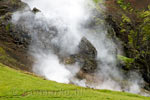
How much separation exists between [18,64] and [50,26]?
15016 millimetres

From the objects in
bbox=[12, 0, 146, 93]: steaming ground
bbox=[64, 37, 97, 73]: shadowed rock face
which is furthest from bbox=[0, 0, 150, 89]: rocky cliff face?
bbox=[12, 0, 146, 93]: steaming ground

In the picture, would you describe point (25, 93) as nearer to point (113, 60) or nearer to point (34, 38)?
point (34, 38)

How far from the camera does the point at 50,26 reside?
41031 mm

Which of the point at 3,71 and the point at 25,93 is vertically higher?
the point at 3,71

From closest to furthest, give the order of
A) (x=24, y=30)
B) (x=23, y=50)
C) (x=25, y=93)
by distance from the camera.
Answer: (x=25, y=93), (x=23, y=50), (x=24, y=30)

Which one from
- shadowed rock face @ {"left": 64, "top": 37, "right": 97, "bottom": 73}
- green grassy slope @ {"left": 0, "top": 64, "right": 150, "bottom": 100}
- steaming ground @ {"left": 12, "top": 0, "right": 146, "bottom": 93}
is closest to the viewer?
green grassy slope @ {"left": 0, "top": 64, "right": 150, "bottom": 100}

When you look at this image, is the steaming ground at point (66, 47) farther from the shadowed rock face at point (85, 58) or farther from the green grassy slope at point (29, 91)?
the green grassy slope at point (29, 91)

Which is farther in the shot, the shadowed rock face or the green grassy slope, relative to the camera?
the shadowed rock face

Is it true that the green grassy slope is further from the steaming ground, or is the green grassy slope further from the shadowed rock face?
the shadowed rock face

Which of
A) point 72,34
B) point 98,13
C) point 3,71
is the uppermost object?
point 98,13

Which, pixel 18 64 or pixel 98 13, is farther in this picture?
pixel 98 13

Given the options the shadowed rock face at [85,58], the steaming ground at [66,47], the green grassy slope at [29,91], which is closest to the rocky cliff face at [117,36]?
the shadowed rock face at [85,58]

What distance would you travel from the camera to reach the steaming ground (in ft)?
111

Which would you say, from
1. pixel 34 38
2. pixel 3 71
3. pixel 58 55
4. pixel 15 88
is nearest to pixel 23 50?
pixel 34 38
